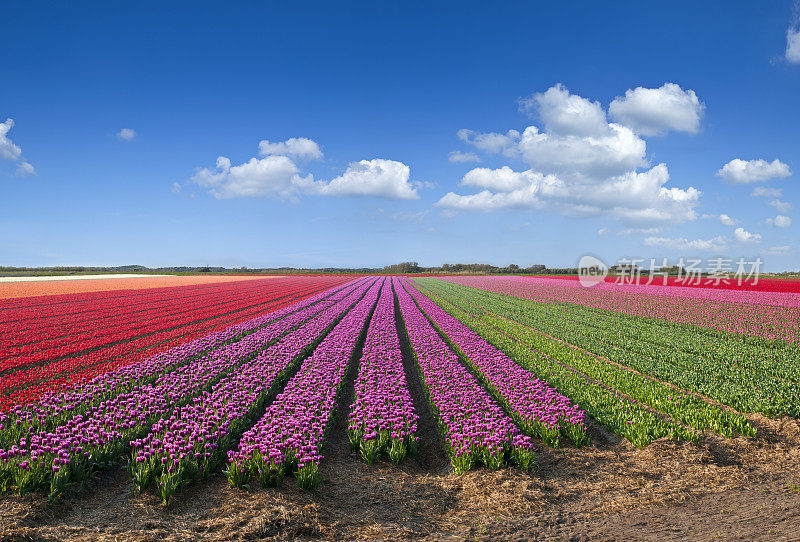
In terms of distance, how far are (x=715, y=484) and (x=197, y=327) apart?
65.6 ft

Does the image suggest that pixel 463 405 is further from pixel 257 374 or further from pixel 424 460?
pixel 257 374

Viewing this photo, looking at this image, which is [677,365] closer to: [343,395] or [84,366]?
[343,395]

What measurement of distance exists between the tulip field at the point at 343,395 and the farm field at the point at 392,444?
0.19 feet

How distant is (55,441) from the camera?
6.34 metres

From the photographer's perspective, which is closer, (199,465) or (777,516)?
(777,516)

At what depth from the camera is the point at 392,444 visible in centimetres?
740

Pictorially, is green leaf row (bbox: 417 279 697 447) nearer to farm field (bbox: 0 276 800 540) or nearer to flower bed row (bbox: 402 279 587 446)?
farm field (bbox: 0 276 800 540)

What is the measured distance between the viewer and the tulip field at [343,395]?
21.0ft

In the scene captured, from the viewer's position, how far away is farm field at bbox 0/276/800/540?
5355mm

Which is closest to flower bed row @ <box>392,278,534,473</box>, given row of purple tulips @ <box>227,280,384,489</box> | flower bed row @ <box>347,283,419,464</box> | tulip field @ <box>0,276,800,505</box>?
tulip field @ <box>0,276,800,505</box>

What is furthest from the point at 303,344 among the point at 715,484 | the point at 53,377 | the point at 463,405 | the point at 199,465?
the point at 715,484

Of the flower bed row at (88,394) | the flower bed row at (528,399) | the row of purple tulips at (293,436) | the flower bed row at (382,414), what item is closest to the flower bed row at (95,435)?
the flower bed row at (88,394)

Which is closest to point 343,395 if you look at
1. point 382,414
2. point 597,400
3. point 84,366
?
point 382,414

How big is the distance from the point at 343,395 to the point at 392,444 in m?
3.66
